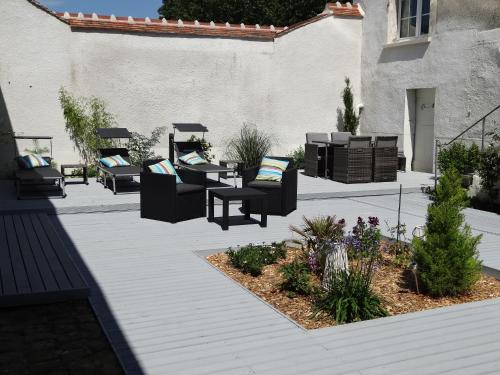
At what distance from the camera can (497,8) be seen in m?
12.0

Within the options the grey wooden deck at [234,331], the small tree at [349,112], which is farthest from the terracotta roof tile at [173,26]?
the grey wooden deck at [234,331]

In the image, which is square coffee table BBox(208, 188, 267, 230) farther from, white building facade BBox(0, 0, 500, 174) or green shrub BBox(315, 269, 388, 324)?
white building facade BBox(0, 0, 500, 174)

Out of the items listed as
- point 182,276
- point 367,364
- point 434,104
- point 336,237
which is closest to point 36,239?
point 182,276

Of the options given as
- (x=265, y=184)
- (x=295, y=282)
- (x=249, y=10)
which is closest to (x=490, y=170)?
(x=265, y=184)

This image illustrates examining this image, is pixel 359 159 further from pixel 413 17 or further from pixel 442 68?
pixel 413 17

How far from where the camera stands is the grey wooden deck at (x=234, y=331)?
380 cm

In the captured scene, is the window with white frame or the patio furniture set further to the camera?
the window with white frame

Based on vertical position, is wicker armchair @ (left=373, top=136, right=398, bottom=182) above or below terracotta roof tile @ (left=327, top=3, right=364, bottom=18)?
below

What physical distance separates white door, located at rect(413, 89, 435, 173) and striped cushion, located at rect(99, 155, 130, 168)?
744cm

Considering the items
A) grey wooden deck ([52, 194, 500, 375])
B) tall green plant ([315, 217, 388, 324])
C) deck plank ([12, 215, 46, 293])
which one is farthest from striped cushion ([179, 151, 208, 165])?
tall green plant ([315, 217, 388, 324])

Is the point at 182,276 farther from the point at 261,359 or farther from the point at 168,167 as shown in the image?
the point at 168,167

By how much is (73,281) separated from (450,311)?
130 inches

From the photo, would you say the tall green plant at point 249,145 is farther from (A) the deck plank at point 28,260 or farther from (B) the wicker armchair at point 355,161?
(A) the deck plank at point 28,260

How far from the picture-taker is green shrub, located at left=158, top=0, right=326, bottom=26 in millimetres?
25188
